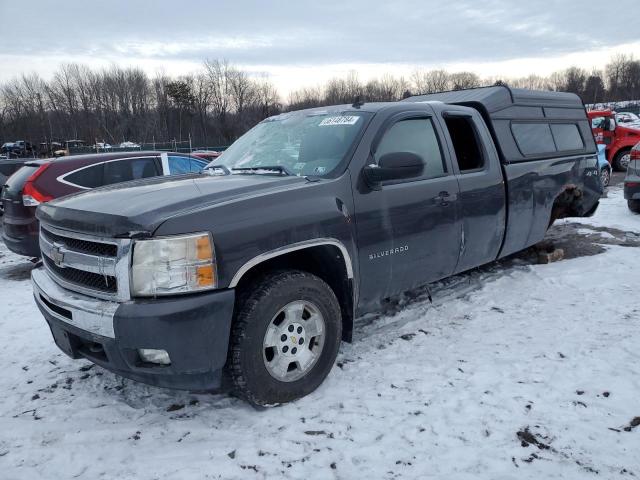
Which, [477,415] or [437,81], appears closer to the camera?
[477,415]

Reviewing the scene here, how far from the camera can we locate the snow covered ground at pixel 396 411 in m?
2.54

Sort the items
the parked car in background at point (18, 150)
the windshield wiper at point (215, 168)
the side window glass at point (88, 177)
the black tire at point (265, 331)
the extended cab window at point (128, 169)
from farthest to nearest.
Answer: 1. the parked car in background at point (18, 150)
2. the extended cab window at point (128, 169)
3. the side window glass at point (88, 177)
4. the windshield wiper at point (215, 168)
5. the black tire at point (265, 331)

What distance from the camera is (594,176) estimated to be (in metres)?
6.26

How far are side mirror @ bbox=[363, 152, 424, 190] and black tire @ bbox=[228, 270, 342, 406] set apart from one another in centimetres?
87

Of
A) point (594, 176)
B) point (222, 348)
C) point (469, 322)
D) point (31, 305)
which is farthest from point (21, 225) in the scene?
point (594, 176)

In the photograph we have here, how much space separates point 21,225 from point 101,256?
4.78 m

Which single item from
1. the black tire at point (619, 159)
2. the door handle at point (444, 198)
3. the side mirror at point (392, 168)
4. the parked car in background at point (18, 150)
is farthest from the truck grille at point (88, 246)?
the parked car in background at point (18, 150)

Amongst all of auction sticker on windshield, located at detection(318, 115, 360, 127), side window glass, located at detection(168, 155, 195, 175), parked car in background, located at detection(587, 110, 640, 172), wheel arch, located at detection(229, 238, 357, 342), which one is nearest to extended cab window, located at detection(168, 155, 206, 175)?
side window glass, located at detection(168, 155, 195, 175)

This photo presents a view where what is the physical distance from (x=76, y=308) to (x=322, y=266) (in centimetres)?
159

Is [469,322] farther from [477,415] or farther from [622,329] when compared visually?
[477,415]

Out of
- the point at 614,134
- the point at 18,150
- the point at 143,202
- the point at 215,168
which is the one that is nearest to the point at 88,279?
the point at 143,202

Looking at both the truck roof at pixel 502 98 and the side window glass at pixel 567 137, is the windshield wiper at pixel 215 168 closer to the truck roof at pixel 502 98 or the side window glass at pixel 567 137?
the truck roof at pixel 502 98

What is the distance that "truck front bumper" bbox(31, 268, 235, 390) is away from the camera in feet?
8.38

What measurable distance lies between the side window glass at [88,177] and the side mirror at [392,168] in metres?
5.37
